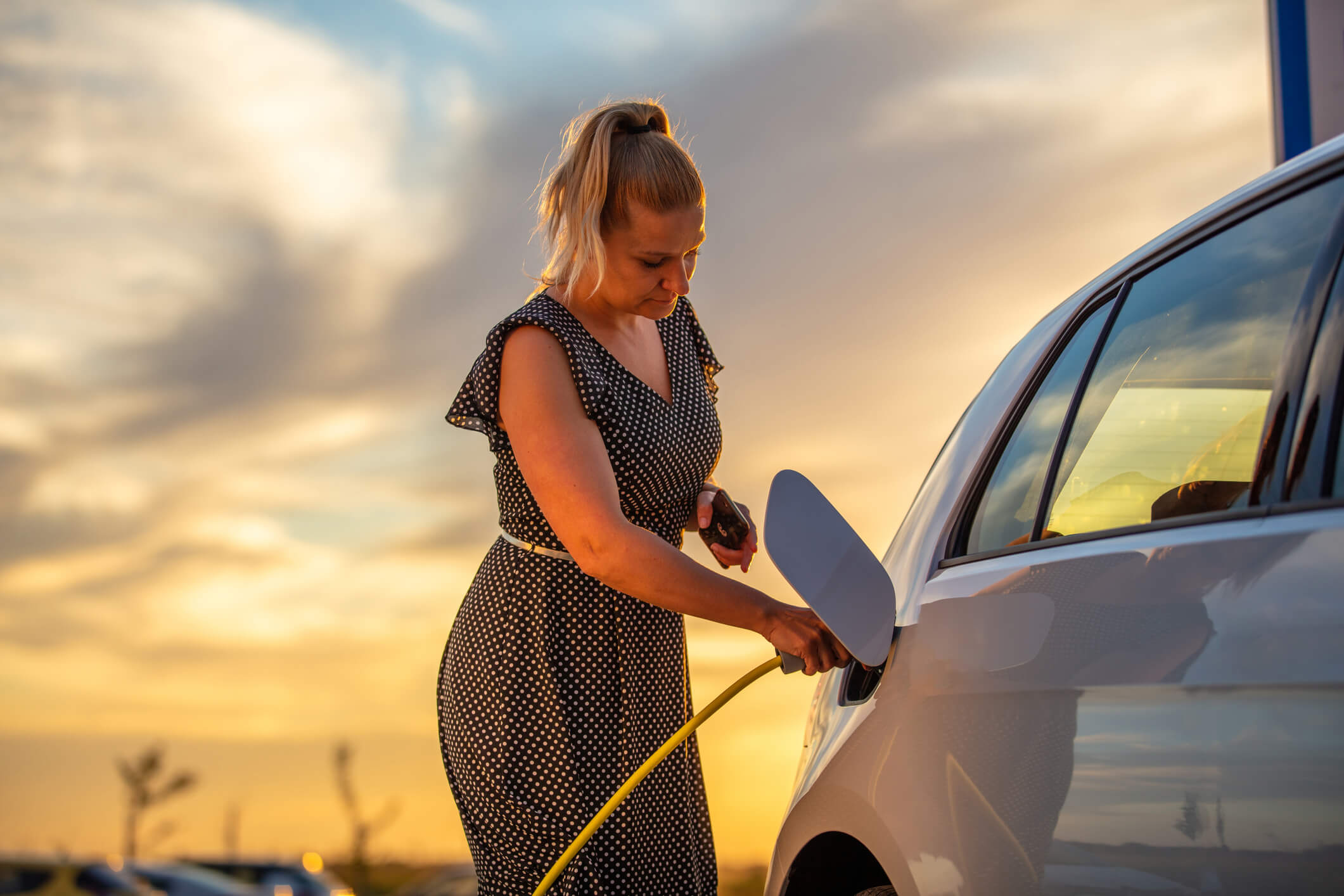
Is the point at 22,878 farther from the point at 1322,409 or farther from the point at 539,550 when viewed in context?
the point at 1322,409

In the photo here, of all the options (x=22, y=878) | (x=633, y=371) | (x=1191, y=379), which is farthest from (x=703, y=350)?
(x=22, y=878)

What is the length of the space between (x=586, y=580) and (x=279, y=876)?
240 inches

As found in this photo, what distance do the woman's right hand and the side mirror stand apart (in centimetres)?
5

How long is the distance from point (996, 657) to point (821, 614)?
228 mm

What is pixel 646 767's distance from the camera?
75.4 inches

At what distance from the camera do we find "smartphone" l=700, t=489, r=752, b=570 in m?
2.33

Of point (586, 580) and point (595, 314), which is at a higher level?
point (595, 314)

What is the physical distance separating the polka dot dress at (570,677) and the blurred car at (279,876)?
5043 mm

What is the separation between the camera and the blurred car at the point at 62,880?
314cm

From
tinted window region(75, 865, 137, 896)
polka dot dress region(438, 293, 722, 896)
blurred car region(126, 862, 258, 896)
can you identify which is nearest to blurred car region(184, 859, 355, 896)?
blurred car region(126, 862, 258, 896)

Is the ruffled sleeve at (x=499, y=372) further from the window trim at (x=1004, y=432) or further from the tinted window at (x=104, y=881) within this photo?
the tinted window at (x=104, y=881)

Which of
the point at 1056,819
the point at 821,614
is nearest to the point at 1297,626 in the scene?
the point at 1056,819

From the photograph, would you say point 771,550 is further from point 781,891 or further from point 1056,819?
point 781,891

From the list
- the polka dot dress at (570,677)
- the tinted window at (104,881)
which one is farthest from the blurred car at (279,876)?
the polka dot dress at (570,677)
